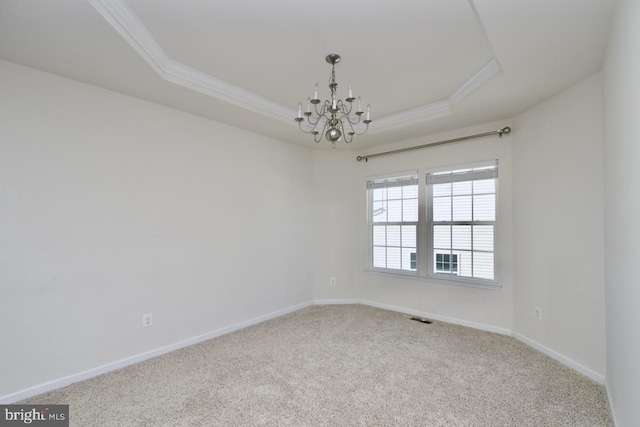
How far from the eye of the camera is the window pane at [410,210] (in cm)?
426

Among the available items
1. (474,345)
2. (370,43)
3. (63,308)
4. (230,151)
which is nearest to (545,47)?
(370,43)

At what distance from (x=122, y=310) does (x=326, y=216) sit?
9.42 feet

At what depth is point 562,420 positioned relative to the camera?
1.97 meters

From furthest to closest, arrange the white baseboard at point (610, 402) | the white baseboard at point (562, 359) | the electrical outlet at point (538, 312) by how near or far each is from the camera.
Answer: the electrical outlet at point (538, 312), the white baseboard at point (562, 359), the white baseboard at point (610, 402)

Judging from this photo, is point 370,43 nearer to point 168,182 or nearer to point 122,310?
point 168,182

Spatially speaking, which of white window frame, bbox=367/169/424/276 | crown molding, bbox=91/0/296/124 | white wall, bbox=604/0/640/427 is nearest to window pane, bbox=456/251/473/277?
white window frame, bbox=367/169/424/276

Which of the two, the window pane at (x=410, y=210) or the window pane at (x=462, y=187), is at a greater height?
the window pane at (x=462, y=187)

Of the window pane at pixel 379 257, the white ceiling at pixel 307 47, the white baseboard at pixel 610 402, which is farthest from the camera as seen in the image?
the window pane at pixel 379 257

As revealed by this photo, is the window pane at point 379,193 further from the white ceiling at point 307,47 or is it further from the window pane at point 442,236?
the white ceiling at point 307,47

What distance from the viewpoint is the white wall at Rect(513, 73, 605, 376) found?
2.49m

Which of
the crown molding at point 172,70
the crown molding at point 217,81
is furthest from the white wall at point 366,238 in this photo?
the crown molding at point 172,70

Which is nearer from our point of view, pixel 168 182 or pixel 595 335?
pixel 595 335

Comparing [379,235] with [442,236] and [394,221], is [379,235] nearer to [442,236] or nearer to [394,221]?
[394,221]

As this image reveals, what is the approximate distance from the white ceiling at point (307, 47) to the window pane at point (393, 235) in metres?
1.79
